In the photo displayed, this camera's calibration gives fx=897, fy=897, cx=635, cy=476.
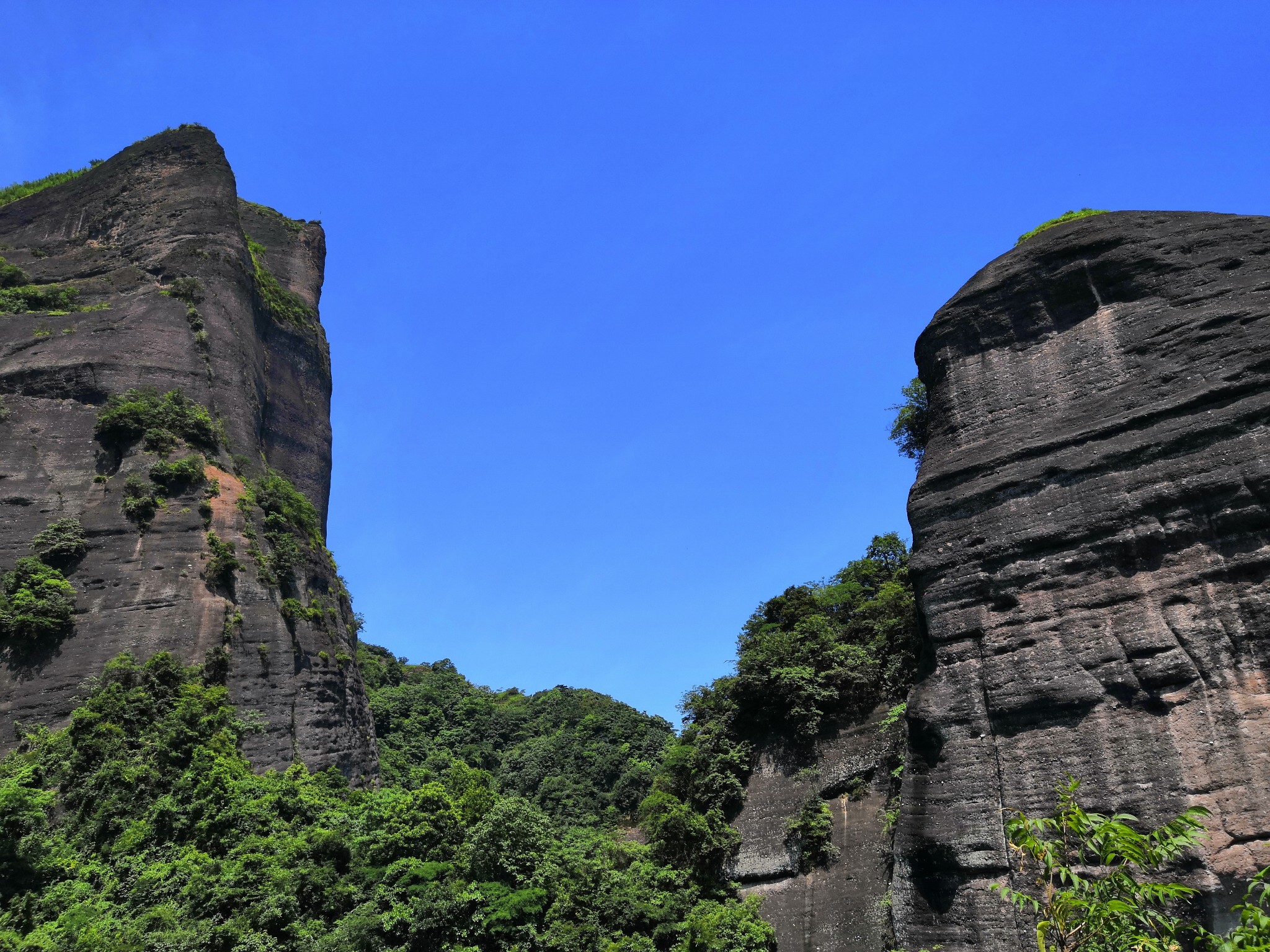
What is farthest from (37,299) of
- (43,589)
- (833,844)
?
(833,844)

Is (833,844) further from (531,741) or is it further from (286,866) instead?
(531,741)

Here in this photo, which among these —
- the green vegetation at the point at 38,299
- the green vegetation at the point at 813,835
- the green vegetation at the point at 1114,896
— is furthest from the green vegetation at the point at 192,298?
the green vegetation at the point at 1114,896

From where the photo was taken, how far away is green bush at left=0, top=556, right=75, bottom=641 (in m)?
25.7

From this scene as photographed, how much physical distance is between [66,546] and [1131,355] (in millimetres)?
29242

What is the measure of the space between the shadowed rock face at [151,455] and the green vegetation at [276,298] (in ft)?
1.93

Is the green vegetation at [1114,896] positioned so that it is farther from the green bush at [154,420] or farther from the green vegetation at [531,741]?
the green bush at [154,420]

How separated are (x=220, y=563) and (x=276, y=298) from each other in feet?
80.1

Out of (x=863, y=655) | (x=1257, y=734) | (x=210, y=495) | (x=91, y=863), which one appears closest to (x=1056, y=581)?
(x=1257, y=734)

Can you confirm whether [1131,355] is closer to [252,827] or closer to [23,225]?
[252,827]

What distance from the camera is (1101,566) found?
49.5 ft

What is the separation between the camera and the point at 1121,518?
49.7 feet

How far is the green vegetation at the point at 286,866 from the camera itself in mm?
17969

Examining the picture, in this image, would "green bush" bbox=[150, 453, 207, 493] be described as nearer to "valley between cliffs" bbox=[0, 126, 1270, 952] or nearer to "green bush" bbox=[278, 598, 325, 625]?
"valley between cliffs" bbox=[0, 126, 1270, 952]

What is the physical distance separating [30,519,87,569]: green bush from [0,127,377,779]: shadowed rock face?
32 centimetres
